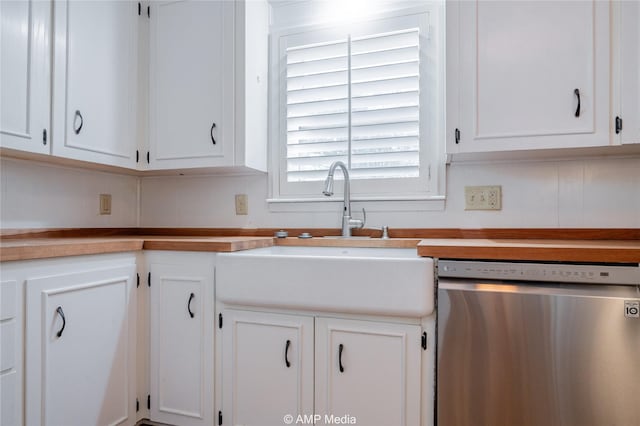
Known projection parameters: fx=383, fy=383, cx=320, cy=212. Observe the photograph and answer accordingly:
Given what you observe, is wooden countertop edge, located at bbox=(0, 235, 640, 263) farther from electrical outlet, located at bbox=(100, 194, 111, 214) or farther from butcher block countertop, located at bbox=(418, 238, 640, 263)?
electrical outlet, located at bbox=(100, 194, 111, 214)

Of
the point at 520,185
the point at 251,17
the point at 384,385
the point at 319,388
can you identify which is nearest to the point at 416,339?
the point at 384,385

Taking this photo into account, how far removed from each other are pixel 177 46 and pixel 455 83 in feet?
4.52

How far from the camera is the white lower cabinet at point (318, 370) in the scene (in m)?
1.31

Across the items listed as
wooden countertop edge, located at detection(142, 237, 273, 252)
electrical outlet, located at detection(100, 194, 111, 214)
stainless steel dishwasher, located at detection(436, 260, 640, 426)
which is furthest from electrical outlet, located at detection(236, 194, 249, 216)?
stainless steel dishwasher, located at detection(436, 260, 640, 426)

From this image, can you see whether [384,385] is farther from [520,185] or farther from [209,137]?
[209,137]

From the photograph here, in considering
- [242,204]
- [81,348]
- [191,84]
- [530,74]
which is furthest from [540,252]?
[191,84]

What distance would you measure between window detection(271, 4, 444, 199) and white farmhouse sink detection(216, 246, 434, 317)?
0.72 meters

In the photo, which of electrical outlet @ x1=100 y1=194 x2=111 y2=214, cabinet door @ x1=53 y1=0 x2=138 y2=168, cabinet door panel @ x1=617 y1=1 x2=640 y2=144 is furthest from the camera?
electrical outlet @ x1=100 y1=194 x2=111 y2=214

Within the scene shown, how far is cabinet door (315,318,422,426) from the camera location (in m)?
1.30

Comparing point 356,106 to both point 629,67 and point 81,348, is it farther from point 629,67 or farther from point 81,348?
point 81,348

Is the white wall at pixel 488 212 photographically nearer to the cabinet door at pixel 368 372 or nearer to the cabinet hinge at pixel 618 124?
the cabinet hinge at pixel 618 124

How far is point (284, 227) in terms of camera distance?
6.86ft

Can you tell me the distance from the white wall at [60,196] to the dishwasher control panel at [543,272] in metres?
1.80

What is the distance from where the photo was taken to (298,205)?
6.81 ft
